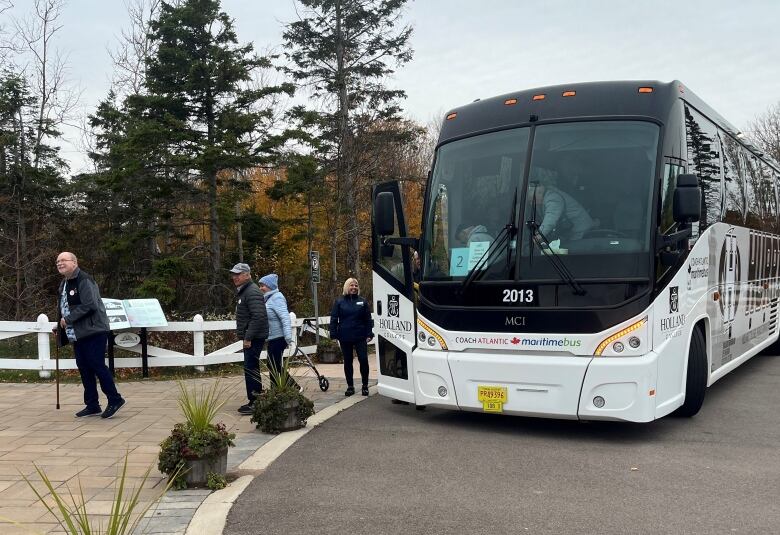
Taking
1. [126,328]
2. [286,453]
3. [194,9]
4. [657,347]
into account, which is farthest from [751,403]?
[194,9]

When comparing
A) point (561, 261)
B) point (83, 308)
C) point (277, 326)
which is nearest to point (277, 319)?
point (277, 326)

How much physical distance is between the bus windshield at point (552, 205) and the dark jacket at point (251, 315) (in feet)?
6.87

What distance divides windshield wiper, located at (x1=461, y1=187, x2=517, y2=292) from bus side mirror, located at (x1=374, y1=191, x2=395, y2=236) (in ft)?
3.46

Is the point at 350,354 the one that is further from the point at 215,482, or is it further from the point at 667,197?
the point at 667,197

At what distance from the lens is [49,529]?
14.3 ft

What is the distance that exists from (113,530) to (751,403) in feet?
26.4

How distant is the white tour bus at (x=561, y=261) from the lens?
6.22 meters

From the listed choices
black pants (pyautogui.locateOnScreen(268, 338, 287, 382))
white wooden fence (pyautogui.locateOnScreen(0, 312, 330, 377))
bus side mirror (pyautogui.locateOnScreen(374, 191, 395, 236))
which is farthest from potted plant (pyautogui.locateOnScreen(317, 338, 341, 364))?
bus side mirror (pyautogui.locateOnScreen(374, 191, 395, 236))

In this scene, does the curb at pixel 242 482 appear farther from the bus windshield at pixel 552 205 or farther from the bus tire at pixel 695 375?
the bus tire at pixel 695 375

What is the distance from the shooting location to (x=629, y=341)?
6156 mm

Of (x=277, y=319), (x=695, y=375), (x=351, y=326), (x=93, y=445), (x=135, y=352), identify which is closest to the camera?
(x=93, y=445)

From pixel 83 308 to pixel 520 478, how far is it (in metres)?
5.33

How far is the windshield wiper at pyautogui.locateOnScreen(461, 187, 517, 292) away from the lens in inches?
263

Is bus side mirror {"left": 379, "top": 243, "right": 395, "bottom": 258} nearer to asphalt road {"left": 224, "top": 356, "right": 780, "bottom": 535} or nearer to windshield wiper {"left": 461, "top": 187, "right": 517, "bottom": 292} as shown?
windshield wiper {"left": 461, "top": 187, "right": 517, "bottom": 292}
